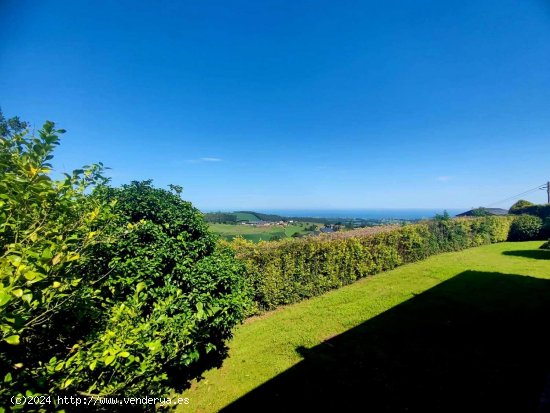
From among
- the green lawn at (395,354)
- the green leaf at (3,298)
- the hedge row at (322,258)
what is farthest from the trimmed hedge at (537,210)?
the green leaf at (3,298)

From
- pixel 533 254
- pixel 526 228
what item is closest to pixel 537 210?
pixel 526 228

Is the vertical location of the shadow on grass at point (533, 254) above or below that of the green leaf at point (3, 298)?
below

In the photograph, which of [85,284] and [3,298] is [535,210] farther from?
[3,298]

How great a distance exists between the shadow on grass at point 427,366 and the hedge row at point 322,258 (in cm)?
330

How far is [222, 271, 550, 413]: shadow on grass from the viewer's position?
179 inches

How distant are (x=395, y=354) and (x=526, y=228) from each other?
2751 cm

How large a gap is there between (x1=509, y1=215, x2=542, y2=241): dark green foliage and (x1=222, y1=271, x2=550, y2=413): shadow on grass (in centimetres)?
2120

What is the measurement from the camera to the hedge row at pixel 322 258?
962cm

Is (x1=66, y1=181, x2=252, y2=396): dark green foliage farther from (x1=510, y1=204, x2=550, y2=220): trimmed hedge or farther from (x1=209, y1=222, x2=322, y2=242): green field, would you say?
(x1=510, y1=204, x2=550, y2=220): trimmed hedge

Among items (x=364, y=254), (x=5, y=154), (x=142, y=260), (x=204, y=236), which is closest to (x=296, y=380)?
(x=204, y=236)

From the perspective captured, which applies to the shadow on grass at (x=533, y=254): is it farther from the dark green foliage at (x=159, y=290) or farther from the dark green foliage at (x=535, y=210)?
the dark green foliage at (x=159, y=290)

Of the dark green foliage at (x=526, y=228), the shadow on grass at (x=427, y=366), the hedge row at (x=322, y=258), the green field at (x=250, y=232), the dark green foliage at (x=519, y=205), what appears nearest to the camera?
the shadow on grass at (x=427, y=366)

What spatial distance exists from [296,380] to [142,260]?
417cm

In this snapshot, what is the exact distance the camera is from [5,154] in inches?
72.7
